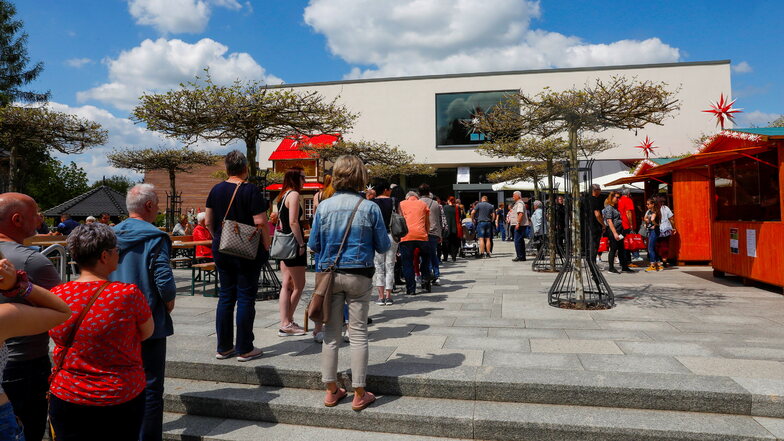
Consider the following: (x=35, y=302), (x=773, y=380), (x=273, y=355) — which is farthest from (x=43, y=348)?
(x=773, y=380)

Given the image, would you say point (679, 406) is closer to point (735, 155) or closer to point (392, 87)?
point (735, 155)

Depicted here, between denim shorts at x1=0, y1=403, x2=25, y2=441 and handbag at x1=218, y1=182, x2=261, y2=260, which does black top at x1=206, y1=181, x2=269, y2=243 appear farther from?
denim shorts at x1=0, y1=403, x2=25, y2=441

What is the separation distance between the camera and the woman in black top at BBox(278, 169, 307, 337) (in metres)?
5.03

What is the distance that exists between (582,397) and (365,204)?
2.08 metres

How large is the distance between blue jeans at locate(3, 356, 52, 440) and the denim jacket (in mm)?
1694

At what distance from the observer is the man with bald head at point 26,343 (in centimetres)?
251

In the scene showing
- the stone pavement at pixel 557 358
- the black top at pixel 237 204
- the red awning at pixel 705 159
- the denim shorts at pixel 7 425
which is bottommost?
the stone pavement at pixel 557 358

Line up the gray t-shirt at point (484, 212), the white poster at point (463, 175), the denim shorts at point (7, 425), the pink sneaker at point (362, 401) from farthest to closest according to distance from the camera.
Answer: the white poster at point (463, 175) < the gray t-shirt at point (484, 212) < the pink sneaker at point (362, 401) < the denim shorts at point (7, 425)

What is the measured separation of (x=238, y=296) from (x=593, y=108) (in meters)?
4.94

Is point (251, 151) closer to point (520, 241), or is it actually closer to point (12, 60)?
point (520, 241)

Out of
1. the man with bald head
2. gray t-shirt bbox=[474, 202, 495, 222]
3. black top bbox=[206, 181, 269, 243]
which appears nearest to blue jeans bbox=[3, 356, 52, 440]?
the man with bald head

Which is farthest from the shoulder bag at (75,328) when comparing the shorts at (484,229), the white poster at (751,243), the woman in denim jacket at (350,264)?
the shorts at (484,229)

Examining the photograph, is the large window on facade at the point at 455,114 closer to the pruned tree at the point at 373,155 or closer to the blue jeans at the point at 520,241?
the pruned tree at the point at 373,155

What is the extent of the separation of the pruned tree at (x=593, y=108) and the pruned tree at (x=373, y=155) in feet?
39.5
